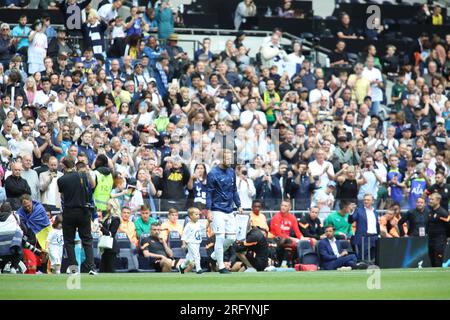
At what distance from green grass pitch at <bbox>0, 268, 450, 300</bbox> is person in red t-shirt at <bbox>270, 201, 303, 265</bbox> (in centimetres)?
243

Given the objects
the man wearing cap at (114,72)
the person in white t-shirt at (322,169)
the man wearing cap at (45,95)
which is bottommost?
the person in white t-shirt at (322,169)

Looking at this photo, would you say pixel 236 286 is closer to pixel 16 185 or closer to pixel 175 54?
pixel 16 185

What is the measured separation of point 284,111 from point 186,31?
5.57m

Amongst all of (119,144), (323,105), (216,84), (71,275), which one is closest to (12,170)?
(119,144)

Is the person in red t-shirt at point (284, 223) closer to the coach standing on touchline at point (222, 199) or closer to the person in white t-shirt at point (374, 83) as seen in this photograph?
the coach standing on touchline at point (222, 199)

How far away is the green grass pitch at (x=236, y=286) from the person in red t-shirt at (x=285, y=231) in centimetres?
243

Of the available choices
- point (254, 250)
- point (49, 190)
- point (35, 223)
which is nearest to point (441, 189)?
point (254, 250)

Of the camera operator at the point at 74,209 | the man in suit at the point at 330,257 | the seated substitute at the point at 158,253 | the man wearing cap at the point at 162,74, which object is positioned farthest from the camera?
the man wearing cap at the point at 162,74

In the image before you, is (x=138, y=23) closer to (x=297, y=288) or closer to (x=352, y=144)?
(x=352, y=144)

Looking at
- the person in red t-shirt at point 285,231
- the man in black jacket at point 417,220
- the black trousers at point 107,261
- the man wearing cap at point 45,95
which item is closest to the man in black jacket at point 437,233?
the man in black jacket at point 417,220

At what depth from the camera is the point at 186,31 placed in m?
32.9

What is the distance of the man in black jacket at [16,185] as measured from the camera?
22.9 m

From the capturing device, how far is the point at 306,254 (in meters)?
23.3

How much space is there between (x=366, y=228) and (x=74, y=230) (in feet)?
23.6
